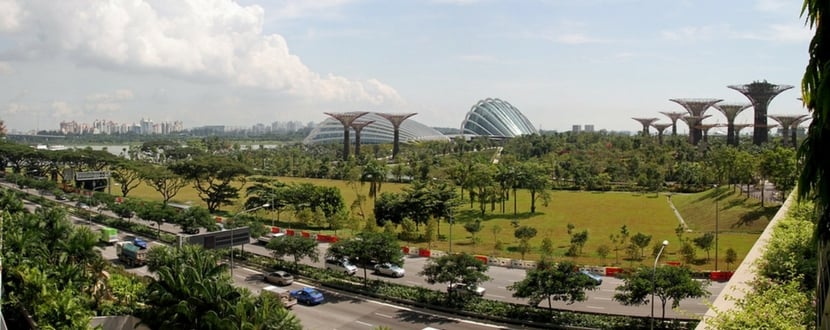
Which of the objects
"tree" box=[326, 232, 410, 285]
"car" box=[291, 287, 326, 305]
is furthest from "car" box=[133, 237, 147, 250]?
"tree" box=[326, 232, 410, 285]

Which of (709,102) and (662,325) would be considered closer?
(662,325)

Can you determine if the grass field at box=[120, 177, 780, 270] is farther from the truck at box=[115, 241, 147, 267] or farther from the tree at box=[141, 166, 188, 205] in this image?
the truck at box=[115, 241, 147, 267]

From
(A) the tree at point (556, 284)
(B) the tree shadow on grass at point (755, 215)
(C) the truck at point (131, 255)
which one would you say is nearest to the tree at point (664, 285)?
(A) the tree at point (556, 284)

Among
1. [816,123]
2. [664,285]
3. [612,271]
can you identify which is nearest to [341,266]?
[612,271]

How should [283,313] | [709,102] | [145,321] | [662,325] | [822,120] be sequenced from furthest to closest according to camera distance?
1. [709,102]
2. [662,325]
3. [145,321]
4. [283,313]
5. [822,120]

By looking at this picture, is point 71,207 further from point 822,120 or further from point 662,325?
point 822,120

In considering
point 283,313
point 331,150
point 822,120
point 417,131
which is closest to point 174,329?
point 283,313

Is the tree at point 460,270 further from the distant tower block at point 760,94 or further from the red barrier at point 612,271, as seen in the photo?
the distant tower block at point 760,94
